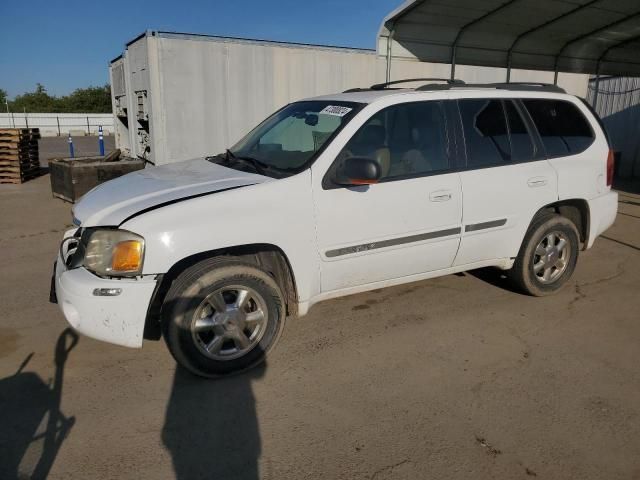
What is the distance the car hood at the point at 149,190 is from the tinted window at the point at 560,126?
103 inches

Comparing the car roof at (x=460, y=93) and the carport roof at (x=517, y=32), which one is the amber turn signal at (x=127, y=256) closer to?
the car roof at (x=460, y=93)

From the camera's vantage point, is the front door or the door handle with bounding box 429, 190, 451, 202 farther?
the door handle with bounding box 429, 190, 451, 202

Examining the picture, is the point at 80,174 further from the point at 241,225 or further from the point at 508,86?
the point at 508,86

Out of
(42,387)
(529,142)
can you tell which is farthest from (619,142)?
(42,387)

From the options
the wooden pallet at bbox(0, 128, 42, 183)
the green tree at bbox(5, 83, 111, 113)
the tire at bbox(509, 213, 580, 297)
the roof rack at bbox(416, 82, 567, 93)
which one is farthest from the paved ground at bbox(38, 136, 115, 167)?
the green tree at bbox(5, 83, 111, 113)

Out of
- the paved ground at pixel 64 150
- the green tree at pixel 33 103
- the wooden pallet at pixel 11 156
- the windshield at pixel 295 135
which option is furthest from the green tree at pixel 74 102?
the windshield at pixel 295 135

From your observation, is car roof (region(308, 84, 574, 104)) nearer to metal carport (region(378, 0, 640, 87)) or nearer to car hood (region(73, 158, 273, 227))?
car hood (region(73, 158, 273, 227))

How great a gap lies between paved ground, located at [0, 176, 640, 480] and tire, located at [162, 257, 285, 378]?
6.8 inches

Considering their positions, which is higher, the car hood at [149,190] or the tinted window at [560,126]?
the tinted window at [560,126]

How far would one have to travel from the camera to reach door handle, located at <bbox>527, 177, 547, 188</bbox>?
14.2 ft

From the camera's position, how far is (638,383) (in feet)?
10.9

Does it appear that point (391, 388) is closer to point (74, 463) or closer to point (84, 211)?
point (74, 463)

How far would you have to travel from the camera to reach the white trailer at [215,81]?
8.99 metres

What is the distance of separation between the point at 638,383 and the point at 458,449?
150cm
